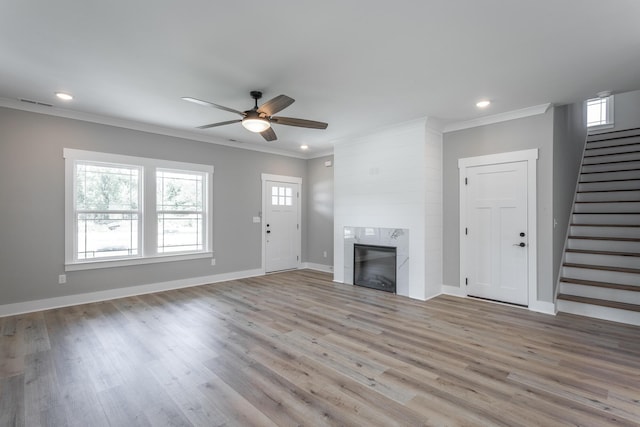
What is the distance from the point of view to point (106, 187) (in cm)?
491

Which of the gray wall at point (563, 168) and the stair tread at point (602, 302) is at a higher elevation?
the gray wall at point (563, 168)

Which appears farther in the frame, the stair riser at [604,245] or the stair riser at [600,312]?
the stair riser at [604,245]

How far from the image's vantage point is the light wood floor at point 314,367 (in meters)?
2.11

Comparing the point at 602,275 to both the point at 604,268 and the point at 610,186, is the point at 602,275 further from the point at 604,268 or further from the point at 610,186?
the point at 610,186

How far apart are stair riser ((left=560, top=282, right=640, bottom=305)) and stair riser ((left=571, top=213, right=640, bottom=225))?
133cm

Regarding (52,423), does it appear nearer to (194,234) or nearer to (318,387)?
(318,387)

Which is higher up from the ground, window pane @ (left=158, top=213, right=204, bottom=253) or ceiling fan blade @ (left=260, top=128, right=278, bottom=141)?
ceiling fan blade @ (left=260, top=128, right=278, bottom=141)

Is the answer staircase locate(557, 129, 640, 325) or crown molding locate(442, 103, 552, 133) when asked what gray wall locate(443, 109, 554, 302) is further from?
staircase locate(557, 129, 640, 325)

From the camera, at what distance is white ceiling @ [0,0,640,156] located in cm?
229

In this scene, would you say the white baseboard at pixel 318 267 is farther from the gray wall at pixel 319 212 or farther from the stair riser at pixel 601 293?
the stair riser at pixel 601 293

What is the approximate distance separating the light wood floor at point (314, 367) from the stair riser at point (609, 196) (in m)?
2.52

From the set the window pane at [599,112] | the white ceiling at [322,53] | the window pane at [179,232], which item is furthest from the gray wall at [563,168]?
the window pane at [179,232]

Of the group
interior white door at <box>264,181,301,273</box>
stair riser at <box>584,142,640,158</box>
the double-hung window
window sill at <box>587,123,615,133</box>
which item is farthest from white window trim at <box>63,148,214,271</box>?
the double-hung window

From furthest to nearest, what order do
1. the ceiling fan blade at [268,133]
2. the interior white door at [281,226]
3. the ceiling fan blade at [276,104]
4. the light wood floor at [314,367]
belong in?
the interior white door at [281,226], the ceiling fan blade at [268,133], the ceiling fan blade at [276,104], the light wood floor at [314,367]
